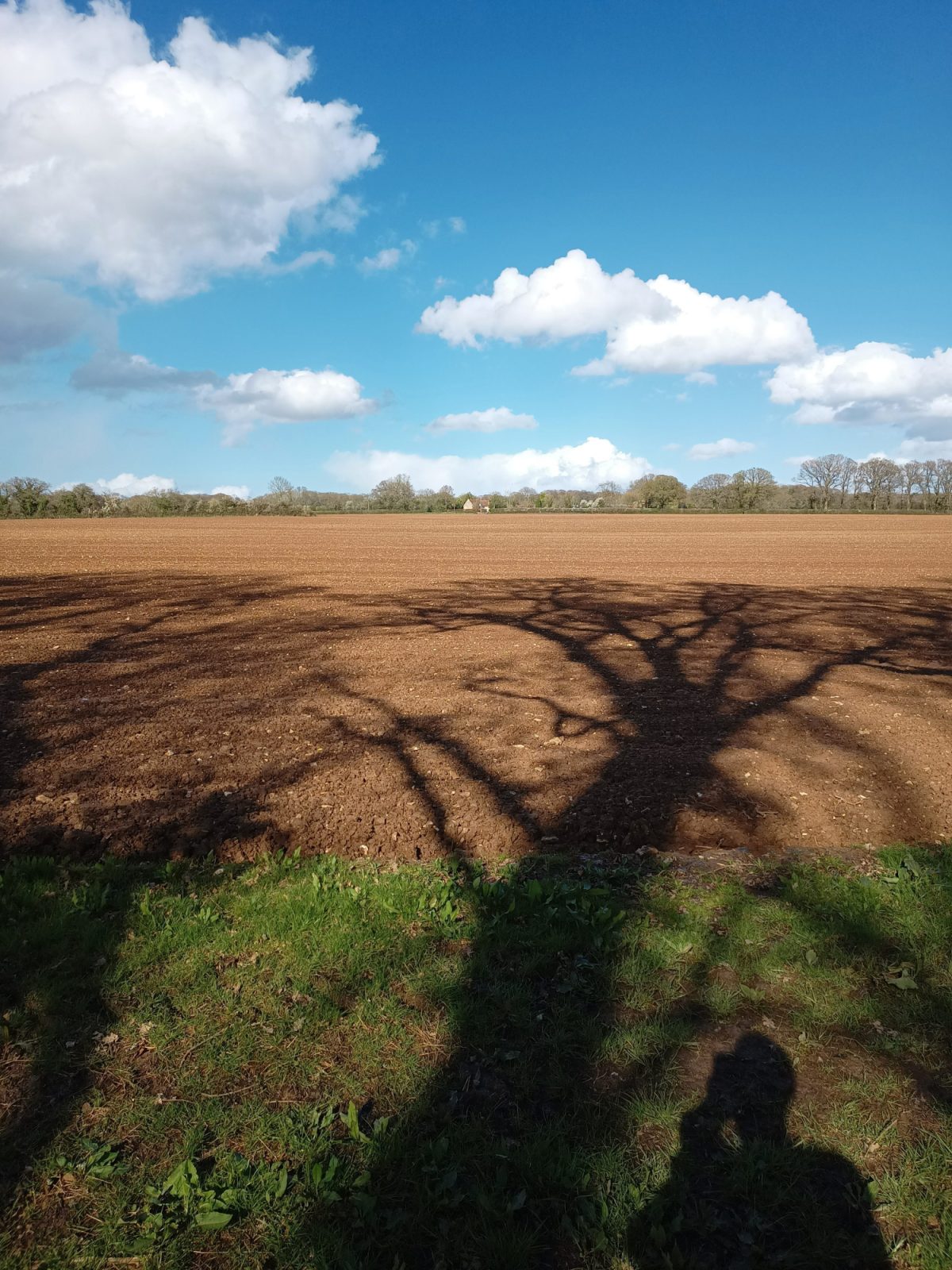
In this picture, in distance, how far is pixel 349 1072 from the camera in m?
3.25

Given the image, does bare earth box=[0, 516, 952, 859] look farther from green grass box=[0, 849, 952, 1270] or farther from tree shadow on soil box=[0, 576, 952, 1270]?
green grass box=[0, 849, 952, 1270]

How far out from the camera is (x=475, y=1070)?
10.8 feet

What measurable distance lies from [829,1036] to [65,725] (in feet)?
24.7

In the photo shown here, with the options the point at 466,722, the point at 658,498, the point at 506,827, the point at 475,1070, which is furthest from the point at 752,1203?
the point at 658,498

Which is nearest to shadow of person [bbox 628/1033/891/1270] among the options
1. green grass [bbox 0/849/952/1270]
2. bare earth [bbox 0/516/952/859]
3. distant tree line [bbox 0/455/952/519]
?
green grass [bbox 0/849/952/1270]

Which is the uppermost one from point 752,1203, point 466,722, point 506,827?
point 466,722

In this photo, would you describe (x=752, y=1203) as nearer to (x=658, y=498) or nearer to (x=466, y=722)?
(x=466, y=722)

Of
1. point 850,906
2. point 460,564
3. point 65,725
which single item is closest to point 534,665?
point 65,725

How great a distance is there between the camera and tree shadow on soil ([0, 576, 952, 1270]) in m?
2.76

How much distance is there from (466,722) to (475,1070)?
5022 millimetres

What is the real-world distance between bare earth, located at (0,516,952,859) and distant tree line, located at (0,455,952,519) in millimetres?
85626

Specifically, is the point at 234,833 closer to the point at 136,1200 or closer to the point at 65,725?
the point at 136,1200

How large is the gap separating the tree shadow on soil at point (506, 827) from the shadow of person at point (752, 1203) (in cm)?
2

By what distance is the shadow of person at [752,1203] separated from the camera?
2.53 metres
